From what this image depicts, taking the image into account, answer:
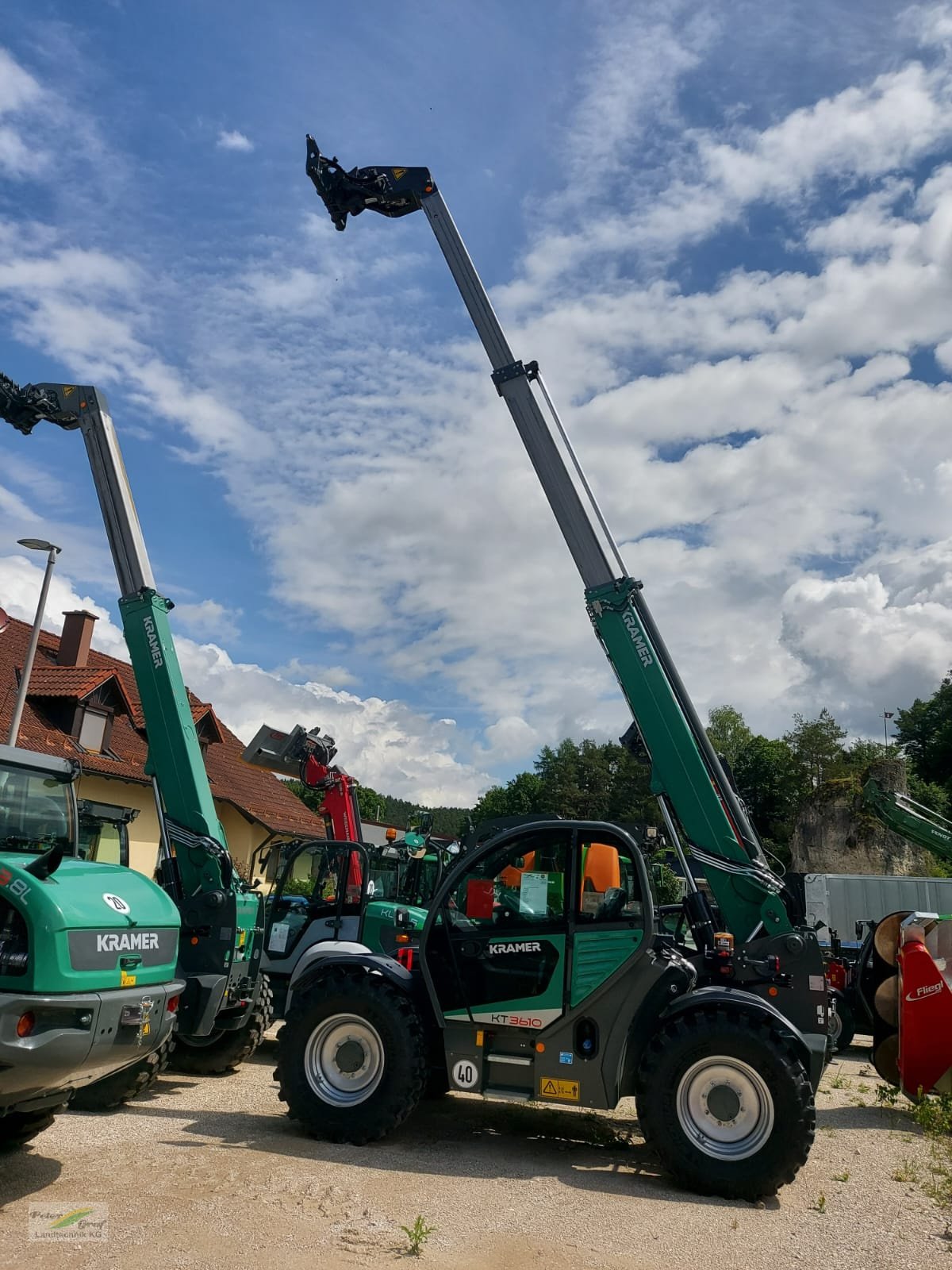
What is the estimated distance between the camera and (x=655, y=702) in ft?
27.8

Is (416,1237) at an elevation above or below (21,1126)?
below

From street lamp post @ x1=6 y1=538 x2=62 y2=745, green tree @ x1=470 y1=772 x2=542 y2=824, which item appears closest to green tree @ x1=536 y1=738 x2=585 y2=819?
green tree @ x1=470 y1=772 x2=542 y2=824

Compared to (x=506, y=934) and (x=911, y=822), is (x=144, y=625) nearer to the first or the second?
(x=506, y=934)

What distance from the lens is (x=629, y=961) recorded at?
A: 6.72 m

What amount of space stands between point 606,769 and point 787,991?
71.4 meters

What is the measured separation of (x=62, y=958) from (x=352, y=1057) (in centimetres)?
278

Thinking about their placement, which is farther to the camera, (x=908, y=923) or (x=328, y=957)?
(x=908, y=923)

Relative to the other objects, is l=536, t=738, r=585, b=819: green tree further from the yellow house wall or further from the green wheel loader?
the green wheel loader

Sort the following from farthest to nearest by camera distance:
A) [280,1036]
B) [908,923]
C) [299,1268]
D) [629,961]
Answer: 1. [908,923]
2. [280,1036]
3. [629,961]
4. [299,1268]

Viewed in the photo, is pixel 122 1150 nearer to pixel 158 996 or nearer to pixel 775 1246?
pixel 158 996

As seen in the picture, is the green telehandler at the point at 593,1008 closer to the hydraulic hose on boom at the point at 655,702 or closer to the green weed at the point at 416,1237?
the hydraulic hose on boom at the point at 655,702

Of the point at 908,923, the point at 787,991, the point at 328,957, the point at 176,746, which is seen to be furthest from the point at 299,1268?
the point at 908,923

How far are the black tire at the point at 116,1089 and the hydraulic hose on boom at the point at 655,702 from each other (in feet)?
14.5

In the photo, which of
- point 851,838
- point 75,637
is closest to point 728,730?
point 851,838
